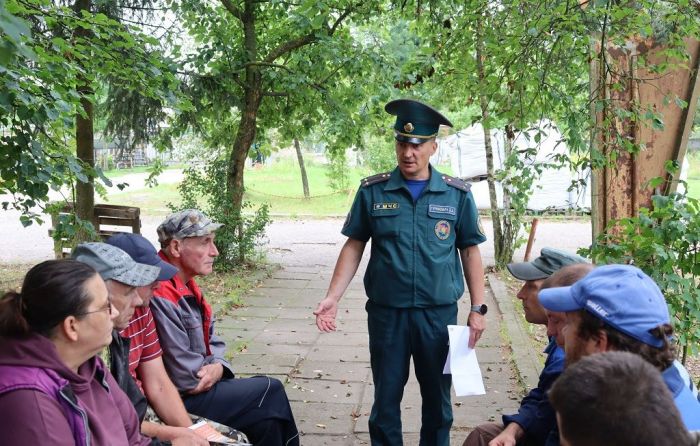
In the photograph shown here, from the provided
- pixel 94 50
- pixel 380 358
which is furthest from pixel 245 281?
pixel 380 358

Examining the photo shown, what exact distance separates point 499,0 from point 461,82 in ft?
3.40

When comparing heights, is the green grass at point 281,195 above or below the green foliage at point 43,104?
below

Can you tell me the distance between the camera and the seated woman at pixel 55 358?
6.32 feet

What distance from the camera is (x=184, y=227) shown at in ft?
10.9

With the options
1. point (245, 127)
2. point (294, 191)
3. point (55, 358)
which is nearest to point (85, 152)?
point (245, 127)

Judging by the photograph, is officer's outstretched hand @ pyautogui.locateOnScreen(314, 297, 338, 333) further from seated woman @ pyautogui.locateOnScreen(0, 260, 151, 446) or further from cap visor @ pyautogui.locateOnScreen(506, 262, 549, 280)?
seated woman @ pyautogui.locateOnScreen(0, 260, 151, 446)

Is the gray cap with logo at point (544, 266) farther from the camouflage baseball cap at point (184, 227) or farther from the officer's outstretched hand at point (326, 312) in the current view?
the camouflage baseball cap at point (184, 227)

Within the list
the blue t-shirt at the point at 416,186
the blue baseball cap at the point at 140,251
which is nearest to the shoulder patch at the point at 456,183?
the blue t-shirt at the point at 416,186

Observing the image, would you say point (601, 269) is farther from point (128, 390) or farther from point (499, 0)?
point (499, 0)

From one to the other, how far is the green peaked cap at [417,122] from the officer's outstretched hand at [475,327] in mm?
915

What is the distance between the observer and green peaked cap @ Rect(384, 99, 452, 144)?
134 inches

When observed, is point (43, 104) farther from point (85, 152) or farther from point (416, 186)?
point (85, 152)

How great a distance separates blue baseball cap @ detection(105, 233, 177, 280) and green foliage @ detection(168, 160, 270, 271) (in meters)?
6.65

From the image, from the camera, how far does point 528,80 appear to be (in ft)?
15.9
